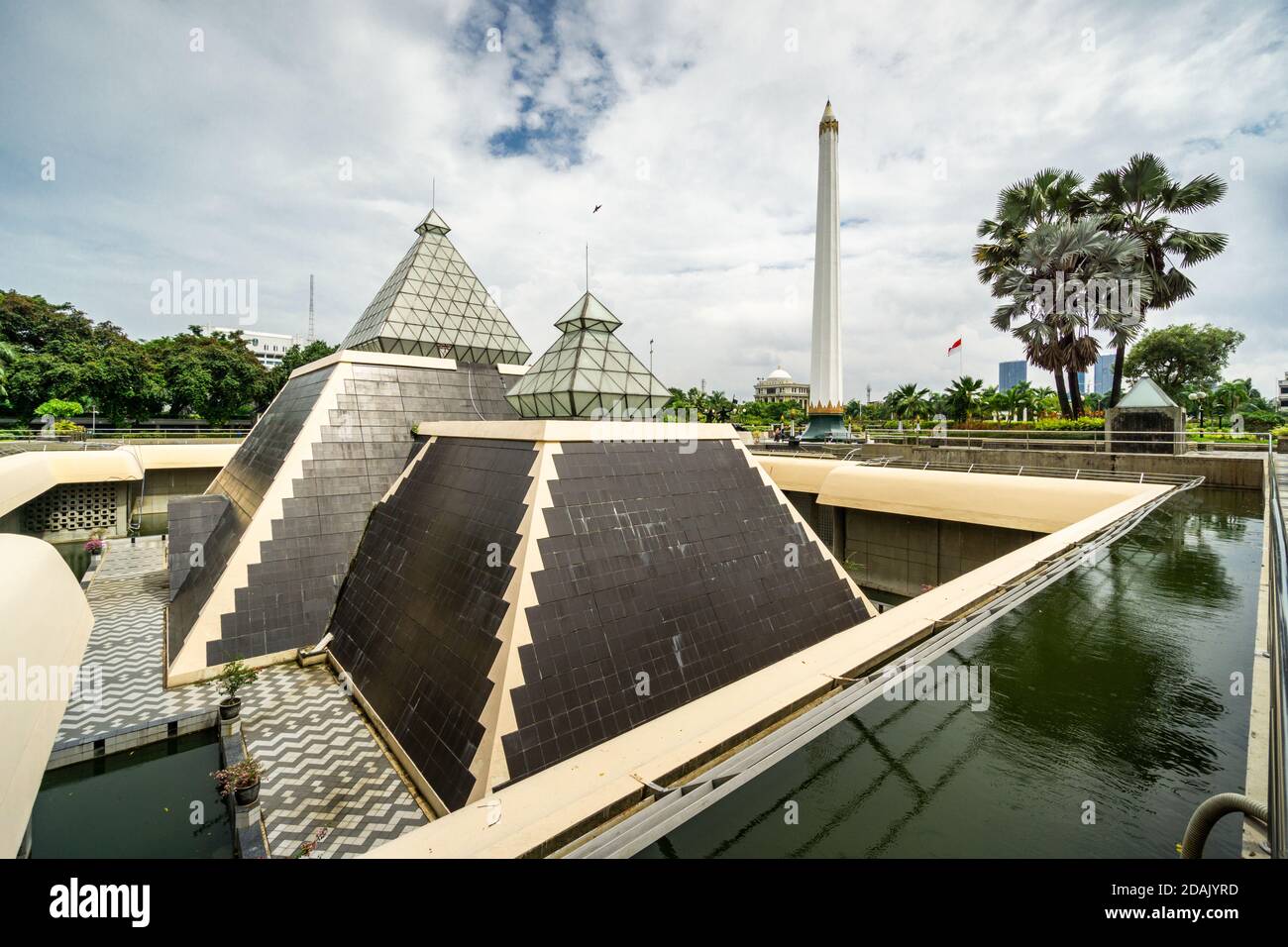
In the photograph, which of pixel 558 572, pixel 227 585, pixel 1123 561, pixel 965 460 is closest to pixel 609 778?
pixel 558 572

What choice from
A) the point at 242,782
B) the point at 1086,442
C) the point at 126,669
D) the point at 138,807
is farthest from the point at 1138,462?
the point at 126,669

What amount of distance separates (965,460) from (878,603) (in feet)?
22.9

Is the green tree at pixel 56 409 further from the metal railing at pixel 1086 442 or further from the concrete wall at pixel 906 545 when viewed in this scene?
the metal railing at pixel 1086 442

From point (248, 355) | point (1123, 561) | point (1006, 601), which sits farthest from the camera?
point (248, 355)

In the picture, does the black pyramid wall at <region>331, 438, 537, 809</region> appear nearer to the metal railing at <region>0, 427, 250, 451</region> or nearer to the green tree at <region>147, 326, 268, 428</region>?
the metal railing at <region>0, 427, 250, 451</region>

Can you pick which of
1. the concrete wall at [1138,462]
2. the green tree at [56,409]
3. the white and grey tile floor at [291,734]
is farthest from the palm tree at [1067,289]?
the green tree at [56,409]

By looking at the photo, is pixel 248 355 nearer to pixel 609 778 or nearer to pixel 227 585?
pixel 227 585

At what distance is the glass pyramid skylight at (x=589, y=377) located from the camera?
13.2 metres

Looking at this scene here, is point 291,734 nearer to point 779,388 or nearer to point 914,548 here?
point 914,548

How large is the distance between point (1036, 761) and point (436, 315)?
68.7 feet

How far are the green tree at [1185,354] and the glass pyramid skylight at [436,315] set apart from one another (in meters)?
63.7

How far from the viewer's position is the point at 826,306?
35.2 meters
